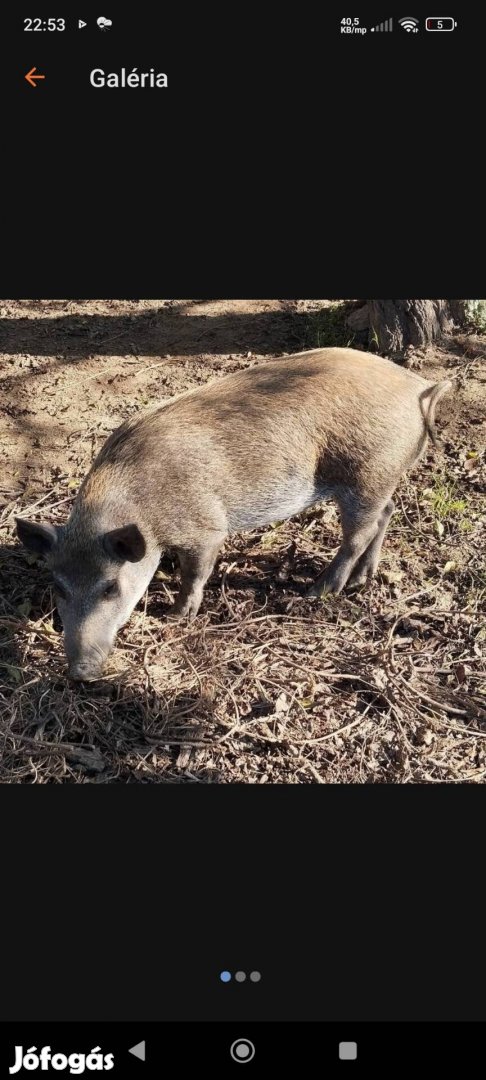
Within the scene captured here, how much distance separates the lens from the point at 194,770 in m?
4.66

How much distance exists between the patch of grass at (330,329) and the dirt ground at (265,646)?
31.0 inches

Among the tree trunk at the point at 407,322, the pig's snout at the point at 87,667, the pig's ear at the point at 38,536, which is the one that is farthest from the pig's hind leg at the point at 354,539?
the tree trunk at the point at 407,322

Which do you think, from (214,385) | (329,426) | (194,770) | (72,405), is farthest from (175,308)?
(194,770)

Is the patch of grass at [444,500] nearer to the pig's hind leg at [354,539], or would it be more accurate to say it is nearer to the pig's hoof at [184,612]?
the pig's hind leg at [354,539]

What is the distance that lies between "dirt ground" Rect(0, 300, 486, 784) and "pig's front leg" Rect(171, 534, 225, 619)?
0.36 ft

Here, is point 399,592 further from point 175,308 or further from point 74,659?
point 175,308

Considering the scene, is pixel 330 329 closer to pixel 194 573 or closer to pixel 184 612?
pixel 194 573

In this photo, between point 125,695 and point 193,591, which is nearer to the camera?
point 125,695

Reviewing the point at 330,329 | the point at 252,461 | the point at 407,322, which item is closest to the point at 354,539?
the point at 252,461

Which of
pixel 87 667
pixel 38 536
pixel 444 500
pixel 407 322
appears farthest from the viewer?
pixel 407 322

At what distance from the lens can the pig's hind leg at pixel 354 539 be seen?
18.6 ft

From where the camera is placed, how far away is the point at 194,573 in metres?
5.59

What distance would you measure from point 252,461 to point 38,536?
4.55ft

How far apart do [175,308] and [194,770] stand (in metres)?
5.39
